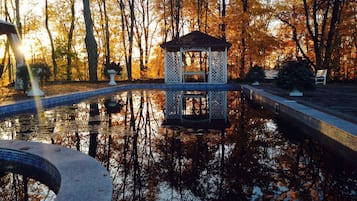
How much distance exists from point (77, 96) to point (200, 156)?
686cm

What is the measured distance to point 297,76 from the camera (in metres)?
7.01

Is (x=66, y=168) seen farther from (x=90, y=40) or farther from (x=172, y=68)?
(x=172, y=68)

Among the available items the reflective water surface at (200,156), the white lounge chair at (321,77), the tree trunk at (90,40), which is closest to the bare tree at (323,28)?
the white lounge chair at (321,77)

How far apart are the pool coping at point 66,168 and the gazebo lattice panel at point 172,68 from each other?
12.4m

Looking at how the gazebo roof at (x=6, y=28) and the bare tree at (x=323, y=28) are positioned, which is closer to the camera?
the gazebo roof at (x=6, y=28)

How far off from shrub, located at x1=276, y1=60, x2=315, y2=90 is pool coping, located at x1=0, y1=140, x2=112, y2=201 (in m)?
5.81

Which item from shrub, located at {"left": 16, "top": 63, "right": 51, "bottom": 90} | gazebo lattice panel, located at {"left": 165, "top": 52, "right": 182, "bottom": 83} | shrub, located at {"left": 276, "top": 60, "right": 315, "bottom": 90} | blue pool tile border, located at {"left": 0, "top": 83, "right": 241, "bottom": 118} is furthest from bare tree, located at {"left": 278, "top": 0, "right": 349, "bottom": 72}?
shrub, located at {"left": 16, "top": 63, "right": 51, "bottom": 90}

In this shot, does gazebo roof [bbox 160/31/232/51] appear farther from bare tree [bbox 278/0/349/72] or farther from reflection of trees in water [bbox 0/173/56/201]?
reflection of trees in water [bbox 0/173/56/201]

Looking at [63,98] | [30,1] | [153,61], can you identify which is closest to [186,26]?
[153,61]

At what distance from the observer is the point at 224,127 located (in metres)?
4.73

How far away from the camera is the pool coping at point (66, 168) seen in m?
1.81

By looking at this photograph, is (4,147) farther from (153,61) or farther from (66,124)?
(153,61)

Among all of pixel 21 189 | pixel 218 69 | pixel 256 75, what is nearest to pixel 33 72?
pixel 21 189

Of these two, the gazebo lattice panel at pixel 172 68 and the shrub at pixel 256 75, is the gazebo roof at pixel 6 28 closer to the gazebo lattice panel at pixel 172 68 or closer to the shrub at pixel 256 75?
the gazebo lattice panel at pixel 172 68
